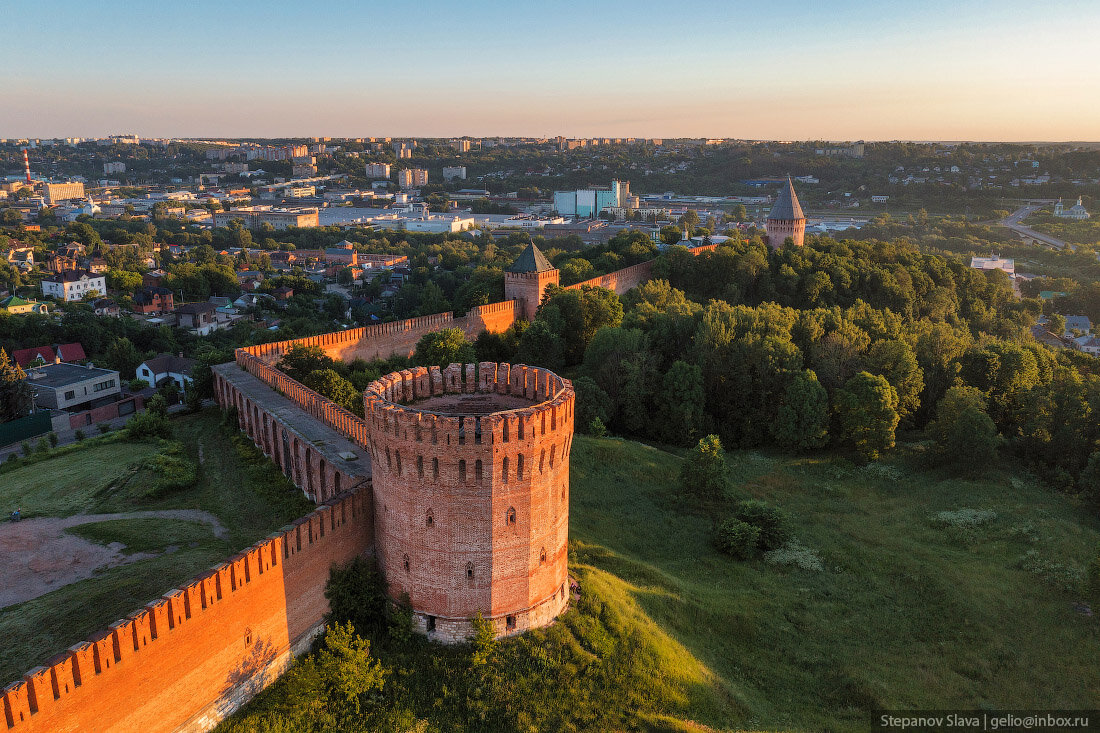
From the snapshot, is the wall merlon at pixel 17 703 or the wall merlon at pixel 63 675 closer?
the wall merlon at pixel 17 703

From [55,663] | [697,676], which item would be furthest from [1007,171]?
[55,663]

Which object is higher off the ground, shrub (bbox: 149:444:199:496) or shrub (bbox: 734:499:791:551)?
shrub (bbox: 149:444:199:496)

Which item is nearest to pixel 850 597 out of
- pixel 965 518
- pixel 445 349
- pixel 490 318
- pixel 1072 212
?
pixel 965 518

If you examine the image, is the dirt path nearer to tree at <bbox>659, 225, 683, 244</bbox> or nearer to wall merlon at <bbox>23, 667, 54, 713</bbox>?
wall merlon at <bbox>23, 667, 54, 713</bbox>

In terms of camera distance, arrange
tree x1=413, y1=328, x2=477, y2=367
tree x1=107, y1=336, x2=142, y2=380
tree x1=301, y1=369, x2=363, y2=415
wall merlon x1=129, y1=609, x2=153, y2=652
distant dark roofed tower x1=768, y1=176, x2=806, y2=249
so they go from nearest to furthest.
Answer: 1. wall merlon x1=129, y1=609, x2=153, y2=652
2. tree x1=301, y1=369, x2=363, y2=415
3. tree x1=413, y1=328, x2=477, y2=367
4. tree x1=107, y1=336, x2=142, y2=380
5. distant dark roofed tower x1=768, y1=176, x2=806, y2=249

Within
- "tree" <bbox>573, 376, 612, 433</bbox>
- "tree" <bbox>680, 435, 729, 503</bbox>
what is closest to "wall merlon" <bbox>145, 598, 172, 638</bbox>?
"tree" <bbox>680, 435, 729, 503</bbox>

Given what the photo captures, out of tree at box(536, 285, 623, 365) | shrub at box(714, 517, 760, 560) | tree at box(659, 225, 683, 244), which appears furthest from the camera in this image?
tree at box(659, 225, 683, 244)

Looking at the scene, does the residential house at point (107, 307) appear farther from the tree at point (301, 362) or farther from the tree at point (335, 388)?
the tree at point (335, 388)

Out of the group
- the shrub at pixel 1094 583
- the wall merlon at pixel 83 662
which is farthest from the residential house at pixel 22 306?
the shrub at pixel 1094 583
